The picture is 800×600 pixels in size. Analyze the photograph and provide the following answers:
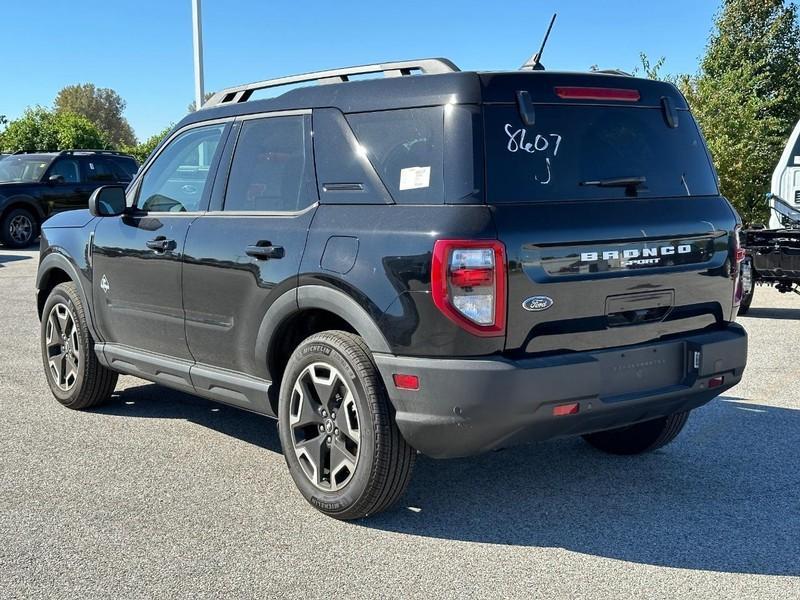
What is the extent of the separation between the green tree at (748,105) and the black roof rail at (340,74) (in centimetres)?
1367

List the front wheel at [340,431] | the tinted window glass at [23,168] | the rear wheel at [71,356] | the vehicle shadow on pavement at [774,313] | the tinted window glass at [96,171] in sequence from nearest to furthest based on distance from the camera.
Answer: the front wheel at [340,431] → the rear wheel at [71,356] → the vehicle shadow on pavement at [774,313] → the tinted window glass at [23,168] → the tinted window glass at [96,171]

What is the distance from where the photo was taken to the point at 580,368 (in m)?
3.94

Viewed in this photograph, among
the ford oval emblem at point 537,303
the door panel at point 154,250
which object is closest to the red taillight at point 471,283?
the ford oval emblem at point 537,303

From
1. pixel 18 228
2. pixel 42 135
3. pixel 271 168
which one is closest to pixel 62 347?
pixel 271 168

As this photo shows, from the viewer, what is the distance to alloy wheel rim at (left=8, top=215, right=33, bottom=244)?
763 inches

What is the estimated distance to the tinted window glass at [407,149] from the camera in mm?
4000

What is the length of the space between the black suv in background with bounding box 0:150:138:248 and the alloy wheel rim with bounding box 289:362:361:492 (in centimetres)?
1611

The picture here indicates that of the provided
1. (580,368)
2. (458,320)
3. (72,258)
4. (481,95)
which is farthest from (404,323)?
(72,258)

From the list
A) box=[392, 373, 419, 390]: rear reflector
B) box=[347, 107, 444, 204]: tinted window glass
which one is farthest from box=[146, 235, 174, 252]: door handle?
box=[392, 373, 419, 390]: rear reflector

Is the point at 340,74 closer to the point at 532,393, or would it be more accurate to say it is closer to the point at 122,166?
the point at 532,393

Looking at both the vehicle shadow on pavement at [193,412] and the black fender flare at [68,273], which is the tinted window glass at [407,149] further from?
the black fender flare at [68,273]

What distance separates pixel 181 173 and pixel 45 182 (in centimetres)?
1520

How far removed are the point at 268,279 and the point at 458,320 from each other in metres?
1.17

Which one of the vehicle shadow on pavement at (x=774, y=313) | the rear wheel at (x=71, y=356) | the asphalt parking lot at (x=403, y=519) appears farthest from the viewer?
the vehicle shadow on pavement at (x=774, y=313)
